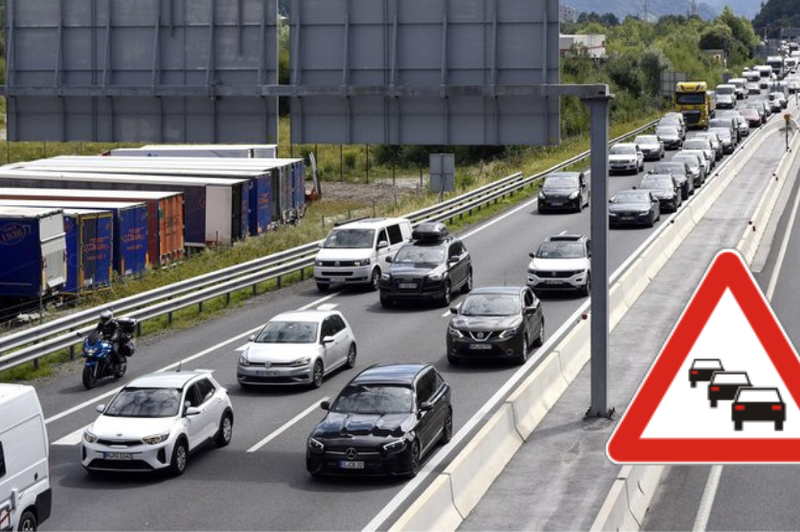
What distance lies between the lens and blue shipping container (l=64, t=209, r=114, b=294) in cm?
3931

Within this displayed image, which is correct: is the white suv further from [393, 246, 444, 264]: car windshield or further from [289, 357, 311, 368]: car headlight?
[289, 357, 311, 368]: car headlight

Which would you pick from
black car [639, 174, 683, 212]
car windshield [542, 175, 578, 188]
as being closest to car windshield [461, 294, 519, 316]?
black car [639, 174, 683, 212]

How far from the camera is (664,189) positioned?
5597 centimetres

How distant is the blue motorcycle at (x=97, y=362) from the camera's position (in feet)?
88.0

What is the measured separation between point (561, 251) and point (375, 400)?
18628mm

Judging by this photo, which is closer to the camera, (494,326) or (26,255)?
(494,326)

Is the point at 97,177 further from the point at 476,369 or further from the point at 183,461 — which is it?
the point at 183,461

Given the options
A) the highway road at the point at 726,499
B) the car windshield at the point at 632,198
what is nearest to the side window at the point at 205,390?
the highway road at the point at 726,499

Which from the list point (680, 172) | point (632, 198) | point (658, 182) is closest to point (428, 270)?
point (632, 198)

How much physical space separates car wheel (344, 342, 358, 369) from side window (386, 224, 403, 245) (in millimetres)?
12602

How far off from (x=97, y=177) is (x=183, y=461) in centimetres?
3274

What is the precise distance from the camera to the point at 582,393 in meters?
25.3

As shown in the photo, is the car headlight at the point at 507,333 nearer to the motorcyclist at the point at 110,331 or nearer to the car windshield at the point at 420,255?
the motorcyclist at the point at 110,331

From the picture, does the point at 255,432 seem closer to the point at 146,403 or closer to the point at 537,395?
the point at 146,403
